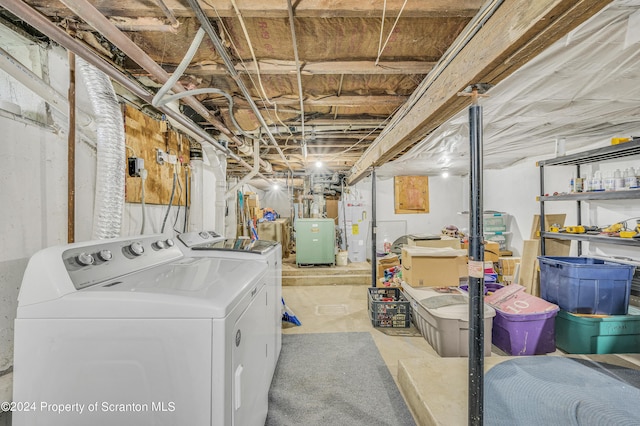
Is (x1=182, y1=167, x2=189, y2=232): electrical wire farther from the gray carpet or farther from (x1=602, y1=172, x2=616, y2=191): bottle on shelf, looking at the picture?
(x1=602, y1=172, x2=616, y2=191): bottle on shelf

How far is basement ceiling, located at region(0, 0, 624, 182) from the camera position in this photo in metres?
1.07

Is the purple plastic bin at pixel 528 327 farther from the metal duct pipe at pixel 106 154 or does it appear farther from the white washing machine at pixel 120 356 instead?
the metal duct pipe at pixel 106 154

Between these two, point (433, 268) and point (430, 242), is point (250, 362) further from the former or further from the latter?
point (430, 242)

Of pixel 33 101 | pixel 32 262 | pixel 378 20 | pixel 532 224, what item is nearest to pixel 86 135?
pixel 33 101

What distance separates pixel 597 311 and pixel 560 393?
1099mm

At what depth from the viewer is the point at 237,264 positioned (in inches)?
60.9

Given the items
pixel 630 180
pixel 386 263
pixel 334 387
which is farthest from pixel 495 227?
pixel 334 387

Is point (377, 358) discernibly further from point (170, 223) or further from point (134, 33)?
point (134, 33)

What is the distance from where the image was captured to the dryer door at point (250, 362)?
1.00 meters

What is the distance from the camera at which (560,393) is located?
1.72m

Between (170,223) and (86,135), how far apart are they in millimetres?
1023

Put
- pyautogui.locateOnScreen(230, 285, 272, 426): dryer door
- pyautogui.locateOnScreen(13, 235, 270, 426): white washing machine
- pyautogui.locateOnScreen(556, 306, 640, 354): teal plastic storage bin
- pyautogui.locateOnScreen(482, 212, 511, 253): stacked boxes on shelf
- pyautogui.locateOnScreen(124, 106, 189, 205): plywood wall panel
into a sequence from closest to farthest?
pyautogui.locateOnScreen(13, 235, 270, 426): white washing machine → pyautogui.locateOnScreen(230, 285, 272, 426): dryer door → pyautogui.locateOnScreen(124, 106, 189, 205): plywood wall panel → pyautogui.locateOnScreen(556, 306, 640, 354): teal plastic storage bin → pyautogui.locateOnScreen(482, 212, 511, 253): stacked boxes on shelf

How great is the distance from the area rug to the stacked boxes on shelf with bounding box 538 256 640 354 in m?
0.28

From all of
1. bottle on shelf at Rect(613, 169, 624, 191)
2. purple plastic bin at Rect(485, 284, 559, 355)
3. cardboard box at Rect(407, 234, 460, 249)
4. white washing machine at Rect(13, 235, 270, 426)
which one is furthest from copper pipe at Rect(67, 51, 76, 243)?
bottle on shelf at Rect(613, 169, 624, 191)
